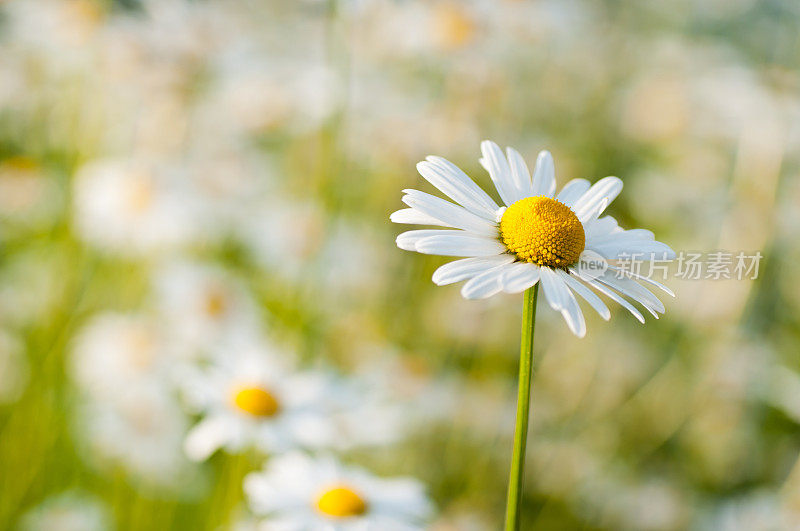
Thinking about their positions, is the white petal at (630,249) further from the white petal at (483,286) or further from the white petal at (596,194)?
the white petal at (483,286)

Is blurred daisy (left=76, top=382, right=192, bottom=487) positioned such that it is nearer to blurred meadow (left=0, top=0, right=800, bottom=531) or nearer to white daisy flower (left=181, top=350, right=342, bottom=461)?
blurred meadow (left=0, top=0, right=800, bottom=531)

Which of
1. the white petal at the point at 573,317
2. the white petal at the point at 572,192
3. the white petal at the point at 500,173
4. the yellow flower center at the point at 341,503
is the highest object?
the white petal at the point at 572,192

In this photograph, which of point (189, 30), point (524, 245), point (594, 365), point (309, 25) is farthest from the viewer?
point (309, 25)

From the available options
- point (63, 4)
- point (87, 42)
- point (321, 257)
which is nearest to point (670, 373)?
point (321, 257)

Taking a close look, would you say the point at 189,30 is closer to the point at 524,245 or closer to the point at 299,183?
the point at 299,183

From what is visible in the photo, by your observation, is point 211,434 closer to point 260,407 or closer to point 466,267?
point 260,407

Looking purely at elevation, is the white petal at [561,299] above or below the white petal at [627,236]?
below

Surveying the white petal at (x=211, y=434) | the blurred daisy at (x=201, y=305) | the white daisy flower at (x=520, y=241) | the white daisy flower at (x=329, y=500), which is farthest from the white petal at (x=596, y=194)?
the blurred daisy at (x=201, y=305)
